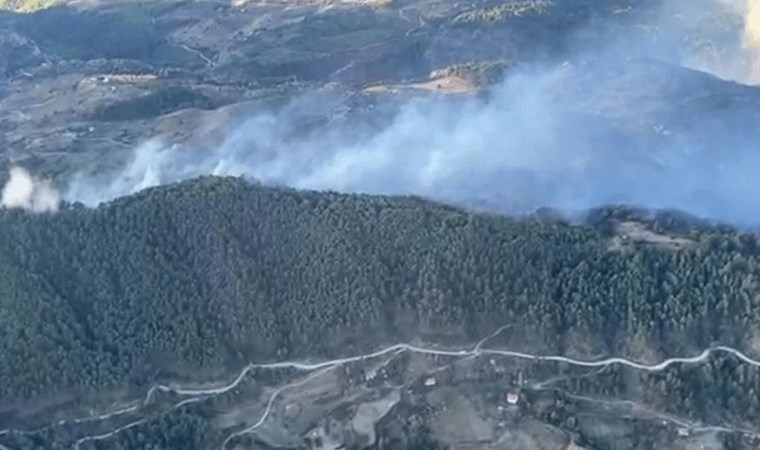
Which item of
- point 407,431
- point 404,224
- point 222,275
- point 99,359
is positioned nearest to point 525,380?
point 407,431

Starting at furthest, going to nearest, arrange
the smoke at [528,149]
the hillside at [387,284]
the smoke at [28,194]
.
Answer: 1. the smoke at [528,149]
2. the smoke at [28,194]
3. the hillside at [387,284]

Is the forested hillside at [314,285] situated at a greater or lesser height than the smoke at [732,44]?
greater

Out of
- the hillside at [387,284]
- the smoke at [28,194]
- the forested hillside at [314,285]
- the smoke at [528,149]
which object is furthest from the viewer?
the smoke at [528,149]

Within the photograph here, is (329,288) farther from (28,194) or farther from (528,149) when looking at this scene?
(528,149)

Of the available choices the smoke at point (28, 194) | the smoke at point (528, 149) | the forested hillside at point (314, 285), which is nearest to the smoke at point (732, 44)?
the smoke at point (528, 149)

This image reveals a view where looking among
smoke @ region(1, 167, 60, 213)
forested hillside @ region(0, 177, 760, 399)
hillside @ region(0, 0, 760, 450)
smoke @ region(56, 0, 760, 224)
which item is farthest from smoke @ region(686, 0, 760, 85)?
smoke @ region(1, 167, 60, 213)

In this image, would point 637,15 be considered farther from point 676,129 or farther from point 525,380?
point 525,380

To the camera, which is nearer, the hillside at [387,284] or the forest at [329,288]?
the hillside at [387,284]

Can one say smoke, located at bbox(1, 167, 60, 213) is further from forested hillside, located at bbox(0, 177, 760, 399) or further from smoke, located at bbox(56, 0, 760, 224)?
forested hillside, located at bbox(0, 177, 760, 399)

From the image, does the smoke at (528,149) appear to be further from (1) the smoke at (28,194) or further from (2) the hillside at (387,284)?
(1) the smoke at (28,194)
